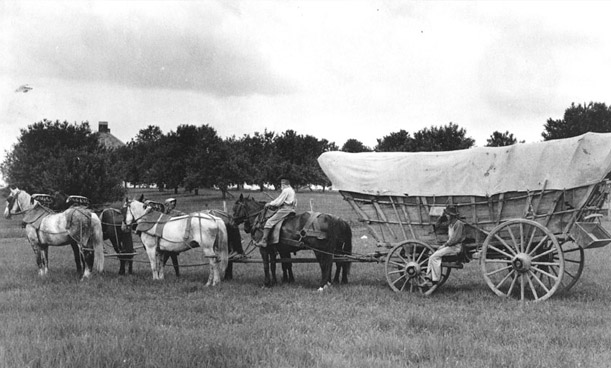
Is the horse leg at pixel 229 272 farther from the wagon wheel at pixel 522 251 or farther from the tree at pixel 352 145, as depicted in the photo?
the tree at pixel 352 145

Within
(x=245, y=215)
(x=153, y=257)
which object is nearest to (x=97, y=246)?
(x=153, y=257)

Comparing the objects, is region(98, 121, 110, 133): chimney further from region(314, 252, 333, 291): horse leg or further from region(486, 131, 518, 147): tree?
region(314, 252, 333, 291): horse leg

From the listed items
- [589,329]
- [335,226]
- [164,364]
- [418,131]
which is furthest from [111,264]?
[418,131]

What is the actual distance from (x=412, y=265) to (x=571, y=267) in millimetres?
7454

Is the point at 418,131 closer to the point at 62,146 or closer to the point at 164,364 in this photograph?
the point at 62,146

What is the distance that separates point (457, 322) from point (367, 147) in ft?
313

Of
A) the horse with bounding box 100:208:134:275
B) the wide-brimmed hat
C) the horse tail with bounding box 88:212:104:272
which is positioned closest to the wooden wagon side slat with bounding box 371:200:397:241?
the wide-brimmed hat

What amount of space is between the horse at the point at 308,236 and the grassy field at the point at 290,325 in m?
0.67

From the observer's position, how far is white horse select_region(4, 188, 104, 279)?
12406 mm

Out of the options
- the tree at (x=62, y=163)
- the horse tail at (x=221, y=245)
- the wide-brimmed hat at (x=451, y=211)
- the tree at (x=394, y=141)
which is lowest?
the horse tail at (x=221, y=245)

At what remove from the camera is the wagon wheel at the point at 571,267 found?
9750 mm

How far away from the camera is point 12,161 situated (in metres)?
47.4

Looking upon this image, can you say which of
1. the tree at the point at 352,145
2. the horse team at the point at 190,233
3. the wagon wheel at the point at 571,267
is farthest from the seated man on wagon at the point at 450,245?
the tree at the point at 352,145

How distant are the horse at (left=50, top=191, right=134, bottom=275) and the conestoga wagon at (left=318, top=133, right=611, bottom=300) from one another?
20.9 ft
